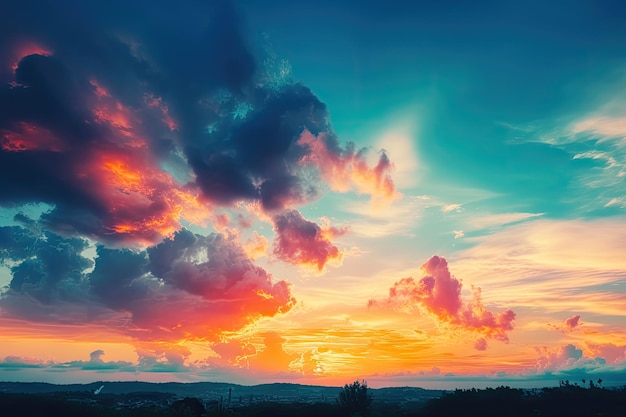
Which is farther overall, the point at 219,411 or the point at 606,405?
the point at 606,405

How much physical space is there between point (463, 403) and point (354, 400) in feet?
97.0

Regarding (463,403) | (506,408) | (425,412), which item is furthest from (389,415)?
(506,408)

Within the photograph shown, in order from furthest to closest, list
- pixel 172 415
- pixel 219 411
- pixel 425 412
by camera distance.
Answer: pixel 425 412 → pixel 172 415 → pixel 219 411

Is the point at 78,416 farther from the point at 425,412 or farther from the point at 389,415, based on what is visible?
the point at 425,412

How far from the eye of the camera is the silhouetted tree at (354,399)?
112925 millimetres

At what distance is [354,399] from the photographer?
→ 117000 mm

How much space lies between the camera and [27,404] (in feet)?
380

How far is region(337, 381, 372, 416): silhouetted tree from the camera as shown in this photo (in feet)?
370

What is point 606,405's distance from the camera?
115 m

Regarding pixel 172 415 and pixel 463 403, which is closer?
pixel 172 415

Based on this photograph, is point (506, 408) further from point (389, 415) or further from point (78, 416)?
point (78, 416)

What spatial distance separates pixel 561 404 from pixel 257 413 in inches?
3347

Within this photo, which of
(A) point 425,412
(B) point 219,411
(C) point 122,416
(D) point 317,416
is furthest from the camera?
(A) point 425,412

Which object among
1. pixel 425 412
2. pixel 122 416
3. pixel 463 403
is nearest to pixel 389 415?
pixel 425 412
